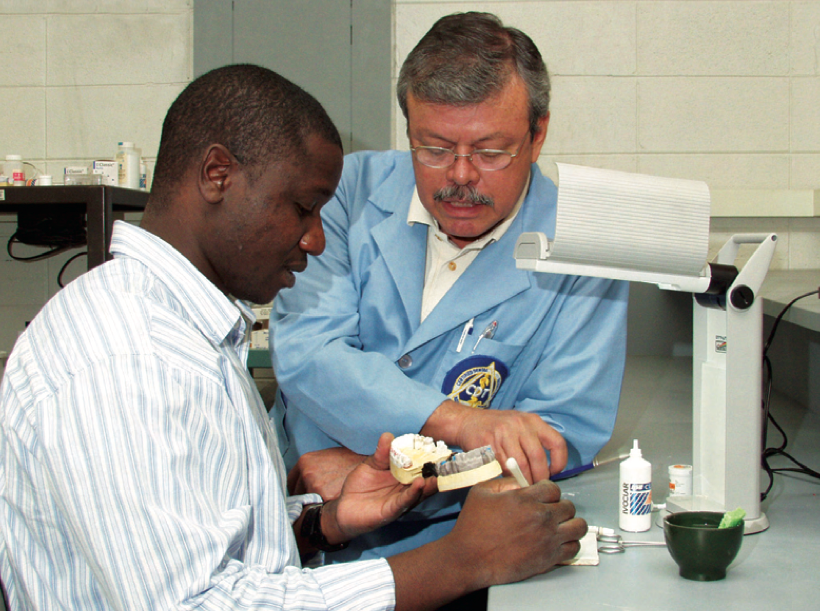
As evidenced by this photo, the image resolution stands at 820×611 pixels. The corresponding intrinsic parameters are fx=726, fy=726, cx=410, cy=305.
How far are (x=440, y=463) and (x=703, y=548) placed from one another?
34 centimetres

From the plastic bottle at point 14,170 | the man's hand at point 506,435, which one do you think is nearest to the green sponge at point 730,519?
the man's hand at point 506,435

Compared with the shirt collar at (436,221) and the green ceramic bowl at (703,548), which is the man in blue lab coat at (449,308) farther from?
the green ceramic bowl at (703,548)

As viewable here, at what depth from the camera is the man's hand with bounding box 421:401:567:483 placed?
1049 mm

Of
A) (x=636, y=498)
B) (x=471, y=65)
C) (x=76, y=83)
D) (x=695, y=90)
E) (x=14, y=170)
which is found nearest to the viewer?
(x=636, y=498)

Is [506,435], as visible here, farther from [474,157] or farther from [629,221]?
[474,157]

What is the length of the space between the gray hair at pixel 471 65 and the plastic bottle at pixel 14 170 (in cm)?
211

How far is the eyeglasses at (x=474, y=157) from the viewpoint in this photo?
1.28 metres

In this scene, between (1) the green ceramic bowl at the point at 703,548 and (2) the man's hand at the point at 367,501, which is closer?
(1) the green ceramic bowl at the point at 703,548

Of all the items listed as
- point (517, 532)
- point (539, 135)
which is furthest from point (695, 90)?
point (517, 532)

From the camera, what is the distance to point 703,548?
0.83m

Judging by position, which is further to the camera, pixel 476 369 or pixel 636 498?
pixel 476 369

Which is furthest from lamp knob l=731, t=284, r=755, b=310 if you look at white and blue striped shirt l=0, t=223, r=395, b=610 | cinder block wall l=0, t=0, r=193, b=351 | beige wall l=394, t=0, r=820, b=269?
cinder block wall l=0, t=0, r=193, b=351

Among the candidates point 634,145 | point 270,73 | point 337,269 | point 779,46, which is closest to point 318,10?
point 634,145

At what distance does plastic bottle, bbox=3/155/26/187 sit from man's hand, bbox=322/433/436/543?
7.64 feet
